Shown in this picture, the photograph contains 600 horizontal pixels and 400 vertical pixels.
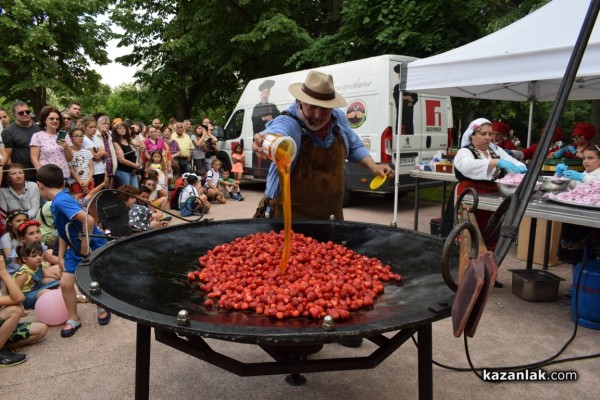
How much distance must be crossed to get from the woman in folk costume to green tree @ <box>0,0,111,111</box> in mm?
15753

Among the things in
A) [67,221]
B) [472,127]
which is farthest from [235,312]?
[472,127]

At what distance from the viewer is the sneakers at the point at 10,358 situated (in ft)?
9.78

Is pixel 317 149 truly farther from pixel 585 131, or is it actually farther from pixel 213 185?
pixel 213 185

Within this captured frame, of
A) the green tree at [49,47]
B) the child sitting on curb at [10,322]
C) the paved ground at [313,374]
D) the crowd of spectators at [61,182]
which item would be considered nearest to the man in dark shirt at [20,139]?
the crowd of spectators at [61,182]

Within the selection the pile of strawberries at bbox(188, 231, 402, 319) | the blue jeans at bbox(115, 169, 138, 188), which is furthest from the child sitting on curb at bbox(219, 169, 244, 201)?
the pile of strawberries at bbox(188, 231, 402, 319)

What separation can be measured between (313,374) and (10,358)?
2.00 metres

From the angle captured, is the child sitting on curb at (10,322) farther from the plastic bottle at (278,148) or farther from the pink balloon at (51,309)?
the plastic bottle at (278,148)

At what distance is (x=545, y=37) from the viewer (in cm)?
425

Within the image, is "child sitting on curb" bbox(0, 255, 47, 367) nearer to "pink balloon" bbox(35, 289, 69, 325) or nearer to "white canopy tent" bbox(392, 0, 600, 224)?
"pink balloon" bbox(35, 289, 69, 325)

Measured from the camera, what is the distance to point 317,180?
302cm

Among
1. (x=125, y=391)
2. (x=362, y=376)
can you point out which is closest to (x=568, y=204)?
(x=362, y=376)

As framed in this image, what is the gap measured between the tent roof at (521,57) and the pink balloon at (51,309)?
4.25 m

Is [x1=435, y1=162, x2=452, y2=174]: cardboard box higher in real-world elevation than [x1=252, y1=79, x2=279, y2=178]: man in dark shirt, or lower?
lower

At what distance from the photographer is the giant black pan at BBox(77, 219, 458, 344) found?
1435 mm
